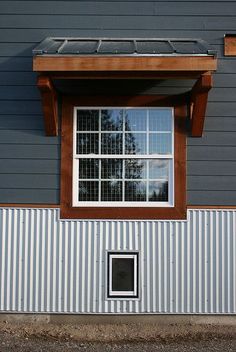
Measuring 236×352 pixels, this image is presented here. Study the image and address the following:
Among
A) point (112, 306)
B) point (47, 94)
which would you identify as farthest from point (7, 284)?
point (47, 94)

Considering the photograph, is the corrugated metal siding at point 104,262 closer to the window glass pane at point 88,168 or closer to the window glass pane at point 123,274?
the window glass pane at point 123,274

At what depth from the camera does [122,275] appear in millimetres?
7855

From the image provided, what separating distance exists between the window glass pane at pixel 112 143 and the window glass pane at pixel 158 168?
1.61 ft

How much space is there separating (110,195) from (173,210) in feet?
3.02

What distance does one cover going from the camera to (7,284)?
7.89 m

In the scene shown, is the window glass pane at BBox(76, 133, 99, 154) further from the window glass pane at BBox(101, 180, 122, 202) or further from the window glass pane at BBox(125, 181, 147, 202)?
the window glass pane at BBox(125, 181, 147, 202)

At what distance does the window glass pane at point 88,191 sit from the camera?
318 inches

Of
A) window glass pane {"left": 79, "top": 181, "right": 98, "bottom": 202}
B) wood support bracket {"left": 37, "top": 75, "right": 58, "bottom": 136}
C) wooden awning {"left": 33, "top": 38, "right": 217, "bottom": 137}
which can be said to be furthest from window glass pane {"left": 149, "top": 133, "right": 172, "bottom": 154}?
wood support bracket {"left": 37, "top": 75, "right": 58, "bottom": 136}

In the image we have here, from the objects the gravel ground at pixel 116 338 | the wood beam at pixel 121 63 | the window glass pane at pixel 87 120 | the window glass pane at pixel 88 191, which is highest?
the wood beam at pixel 121 63

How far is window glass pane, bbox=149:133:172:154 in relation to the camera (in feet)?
26.5

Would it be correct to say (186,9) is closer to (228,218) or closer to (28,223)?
(228,218)

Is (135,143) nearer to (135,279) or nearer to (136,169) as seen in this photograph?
(136,169)

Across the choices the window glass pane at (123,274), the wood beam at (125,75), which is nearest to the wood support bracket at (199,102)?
the wood beam at (125,75)

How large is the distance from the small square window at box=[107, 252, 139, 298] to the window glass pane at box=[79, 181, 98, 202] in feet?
2.76
